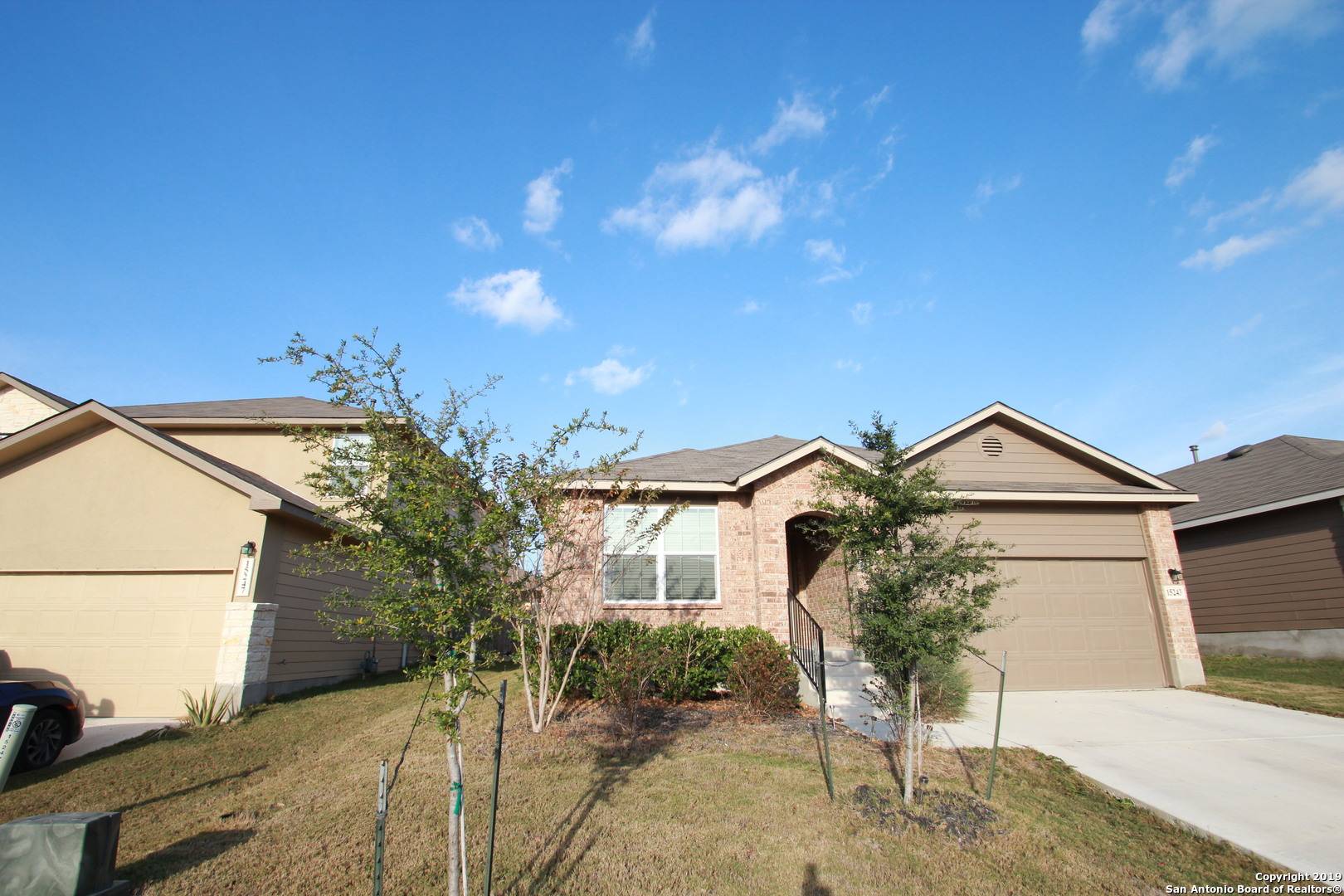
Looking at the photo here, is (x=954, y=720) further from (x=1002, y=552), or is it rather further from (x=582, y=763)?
(x=582, y=763)

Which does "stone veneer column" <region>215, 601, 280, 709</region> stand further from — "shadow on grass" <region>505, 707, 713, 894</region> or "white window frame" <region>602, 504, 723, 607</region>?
"shadow on grass" <region>505, 707, 713, 894</region>

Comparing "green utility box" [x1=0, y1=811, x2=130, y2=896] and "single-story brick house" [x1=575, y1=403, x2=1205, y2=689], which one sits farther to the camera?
"single-story brick house" [x1=575, y1=403, x2=1205, y2=689]

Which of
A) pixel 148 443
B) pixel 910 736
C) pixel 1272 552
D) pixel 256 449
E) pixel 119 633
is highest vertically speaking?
pixel 256 449

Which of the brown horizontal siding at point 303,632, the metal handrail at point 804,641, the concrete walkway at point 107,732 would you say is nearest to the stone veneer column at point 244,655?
the brown horizontal siding at point 303,632

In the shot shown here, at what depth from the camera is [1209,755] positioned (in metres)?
7.15

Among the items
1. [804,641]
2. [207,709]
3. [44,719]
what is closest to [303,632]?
[207,709]

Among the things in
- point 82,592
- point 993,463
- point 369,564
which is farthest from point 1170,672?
point 82,592

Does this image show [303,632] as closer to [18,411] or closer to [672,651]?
[672,651]

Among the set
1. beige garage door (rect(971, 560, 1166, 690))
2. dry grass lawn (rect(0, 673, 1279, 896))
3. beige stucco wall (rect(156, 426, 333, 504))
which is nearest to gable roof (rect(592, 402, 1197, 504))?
beige garage door (rect(971, 560, 1166, 690))

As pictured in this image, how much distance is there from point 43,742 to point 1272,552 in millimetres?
21501

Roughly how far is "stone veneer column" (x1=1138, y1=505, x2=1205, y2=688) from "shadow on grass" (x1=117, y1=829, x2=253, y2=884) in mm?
13935

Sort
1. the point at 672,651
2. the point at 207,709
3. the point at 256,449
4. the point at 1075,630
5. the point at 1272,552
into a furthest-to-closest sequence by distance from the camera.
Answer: the point at 256,449 < the point at 1272,552 < the point at 1075,630 < the point at 672,651 < the point at 207,709

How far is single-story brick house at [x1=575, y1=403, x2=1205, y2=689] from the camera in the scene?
1127 cm

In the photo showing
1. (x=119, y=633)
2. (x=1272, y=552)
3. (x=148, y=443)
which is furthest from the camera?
(x=1272, y=552)
